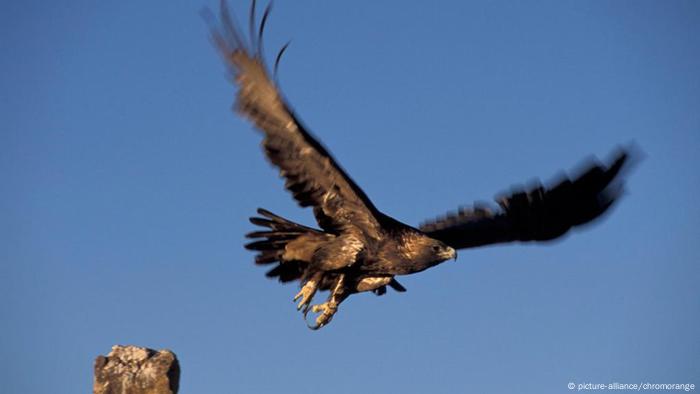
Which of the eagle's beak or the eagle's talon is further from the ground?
the eagle's beak

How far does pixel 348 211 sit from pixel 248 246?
108cm

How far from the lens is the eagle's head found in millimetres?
9945

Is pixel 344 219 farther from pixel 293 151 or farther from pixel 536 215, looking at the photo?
pixel 536 215

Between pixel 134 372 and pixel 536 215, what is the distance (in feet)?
16.8

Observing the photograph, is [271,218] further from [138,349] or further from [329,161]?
[138,349]

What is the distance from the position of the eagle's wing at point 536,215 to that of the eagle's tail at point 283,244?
1681 mm

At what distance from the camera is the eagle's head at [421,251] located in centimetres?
995

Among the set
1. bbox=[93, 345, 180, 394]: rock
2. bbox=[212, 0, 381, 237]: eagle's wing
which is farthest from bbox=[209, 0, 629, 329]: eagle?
bbox=[93, 345, 180, 394]: rock

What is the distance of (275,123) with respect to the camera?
890cm

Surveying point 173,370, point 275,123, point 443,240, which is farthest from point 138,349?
point 443,240

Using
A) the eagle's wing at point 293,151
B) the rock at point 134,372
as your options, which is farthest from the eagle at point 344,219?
the rock at point 134,372

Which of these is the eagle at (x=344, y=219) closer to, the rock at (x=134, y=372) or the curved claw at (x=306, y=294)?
the curved claw at (x=306, y=294)

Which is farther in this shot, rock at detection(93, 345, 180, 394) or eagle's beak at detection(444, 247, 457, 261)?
eagle's beak at detection(444, 247, 457, 261)

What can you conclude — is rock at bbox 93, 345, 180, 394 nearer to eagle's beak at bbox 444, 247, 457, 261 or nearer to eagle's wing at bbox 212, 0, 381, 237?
eagle's wing at bbox 212, 0, 381, 237
